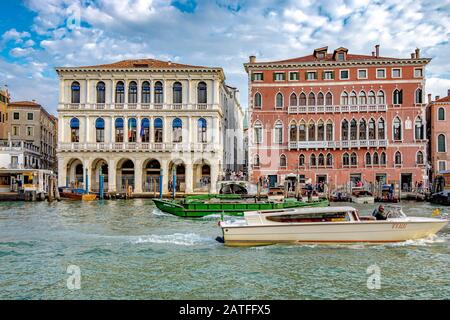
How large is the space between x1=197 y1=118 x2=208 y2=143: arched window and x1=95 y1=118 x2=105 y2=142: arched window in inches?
295

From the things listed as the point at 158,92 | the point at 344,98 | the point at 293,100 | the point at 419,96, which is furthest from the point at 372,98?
the point at 158,92

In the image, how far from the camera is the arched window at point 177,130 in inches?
1414

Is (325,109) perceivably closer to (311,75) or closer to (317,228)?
(311,75)

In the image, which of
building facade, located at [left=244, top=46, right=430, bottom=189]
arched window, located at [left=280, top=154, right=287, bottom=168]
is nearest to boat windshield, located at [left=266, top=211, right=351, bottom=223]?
building facade, located at [left=244, top=46, right=430, bottom=189]

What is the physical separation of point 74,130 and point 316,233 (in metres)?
28.8

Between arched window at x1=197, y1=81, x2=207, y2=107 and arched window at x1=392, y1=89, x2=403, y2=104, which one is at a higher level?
arched window at x1=197, y1=81, x2=207, y2=107

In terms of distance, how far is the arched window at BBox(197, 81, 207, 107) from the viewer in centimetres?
3603

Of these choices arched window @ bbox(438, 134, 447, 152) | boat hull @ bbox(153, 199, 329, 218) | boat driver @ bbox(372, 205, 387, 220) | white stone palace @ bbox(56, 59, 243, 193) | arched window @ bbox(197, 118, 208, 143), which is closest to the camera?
boat driver @ bbox(372, 205, 387, 220)

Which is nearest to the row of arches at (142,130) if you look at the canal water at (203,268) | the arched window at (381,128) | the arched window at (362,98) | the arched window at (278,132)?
the arched window at (278,132)

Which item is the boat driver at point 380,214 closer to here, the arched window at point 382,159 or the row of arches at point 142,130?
the arched window at point 382,159

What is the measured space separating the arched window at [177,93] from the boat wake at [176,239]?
78.9 feet

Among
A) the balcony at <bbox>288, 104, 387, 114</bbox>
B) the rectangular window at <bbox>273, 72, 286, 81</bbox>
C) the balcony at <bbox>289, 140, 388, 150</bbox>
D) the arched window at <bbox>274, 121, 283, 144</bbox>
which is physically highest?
the rectangular window at <bbox>273, 72, 286, 81</bbox>

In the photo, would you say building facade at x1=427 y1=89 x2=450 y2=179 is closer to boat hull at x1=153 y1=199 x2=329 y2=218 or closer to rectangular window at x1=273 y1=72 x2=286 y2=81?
rectangular window at x1=273 y1=72 x2=286 y2=81
